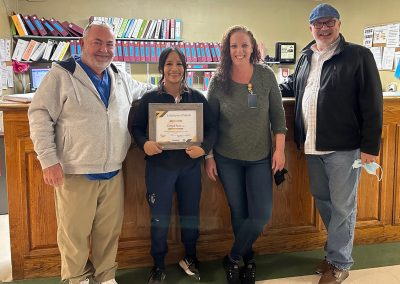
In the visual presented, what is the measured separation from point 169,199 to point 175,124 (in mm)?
411

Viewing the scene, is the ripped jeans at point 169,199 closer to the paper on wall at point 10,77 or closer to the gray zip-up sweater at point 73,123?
the gray zip-up sweater at point 73,123

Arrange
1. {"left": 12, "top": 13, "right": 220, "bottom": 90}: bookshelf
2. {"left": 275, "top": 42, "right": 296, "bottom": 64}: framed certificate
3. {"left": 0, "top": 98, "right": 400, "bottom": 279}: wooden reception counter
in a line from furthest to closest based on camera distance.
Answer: {"left": 275, "top": 42, "right": 296, "bottom": 64}: framed certificate, {"left": 12, "top": 13, "right": 220, "bottom": 90}: bookshelf, {"left": 0, "top": 98, "right": 400, "bottom": 279}: wooden reception counter

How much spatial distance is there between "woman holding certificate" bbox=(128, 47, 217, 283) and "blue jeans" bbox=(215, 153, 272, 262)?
0.53 feet

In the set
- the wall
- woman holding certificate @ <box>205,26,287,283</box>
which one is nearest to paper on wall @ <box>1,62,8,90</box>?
the wall

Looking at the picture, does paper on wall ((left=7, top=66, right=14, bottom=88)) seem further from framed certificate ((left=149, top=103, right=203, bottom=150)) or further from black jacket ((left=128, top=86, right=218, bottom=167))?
framed certificate ((left=149, top=103, right=203, bottom=150))

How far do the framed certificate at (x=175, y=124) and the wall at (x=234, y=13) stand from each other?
3986mm

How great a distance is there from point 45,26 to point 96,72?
12.6 feet

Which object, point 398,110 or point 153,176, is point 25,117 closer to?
point 153,176

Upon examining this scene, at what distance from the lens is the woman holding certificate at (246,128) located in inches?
81.0

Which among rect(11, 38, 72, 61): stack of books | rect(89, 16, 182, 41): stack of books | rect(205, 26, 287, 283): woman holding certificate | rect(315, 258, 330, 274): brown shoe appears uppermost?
rect(89, 16, 182, 41): stack of books

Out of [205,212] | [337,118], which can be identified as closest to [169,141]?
[205,212]

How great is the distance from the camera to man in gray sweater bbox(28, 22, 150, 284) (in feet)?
6.02

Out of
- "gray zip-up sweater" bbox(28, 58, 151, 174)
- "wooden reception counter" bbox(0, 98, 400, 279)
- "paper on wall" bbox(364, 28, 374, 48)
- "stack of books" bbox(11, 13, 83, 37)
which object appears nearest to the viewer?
"gray zip-up sweater" bbox(28, 58, 151, 174)

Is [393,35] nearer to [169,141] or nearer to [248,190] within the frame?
[248,190]
